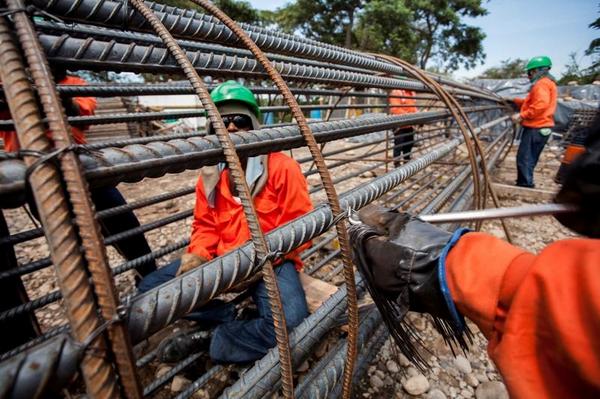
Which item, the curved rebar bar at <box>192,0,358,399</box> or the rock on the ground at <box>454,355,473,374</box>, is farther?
the rock on the ground at <box>454,355,473,374</box>

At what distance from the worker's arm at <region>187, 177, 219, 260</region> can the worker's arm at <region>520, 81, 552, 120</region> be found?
5694 millimetres

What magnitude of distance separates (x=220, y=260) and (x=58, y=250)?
278 mm

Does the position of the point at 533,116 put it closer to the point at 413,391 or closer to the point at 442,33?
the point at 413,391

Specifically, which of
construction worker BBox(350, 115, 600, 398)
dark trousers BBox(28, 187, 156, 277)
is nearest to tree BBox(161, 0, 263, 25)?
dark trousers BBox(28, 187, 156, 277)

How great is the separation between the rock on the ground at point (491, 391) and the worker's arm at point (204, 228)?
5.72 ft

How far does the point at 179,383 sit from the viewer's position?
5.31ft

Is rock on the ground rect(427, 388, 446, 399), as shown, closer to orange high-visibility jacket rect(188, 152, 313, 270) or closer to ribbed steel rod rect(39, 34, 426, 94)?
orange high-visibility jacket rect(188, 152, 313, 270)

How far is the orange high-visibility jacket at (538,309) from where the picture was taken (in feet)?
1.63

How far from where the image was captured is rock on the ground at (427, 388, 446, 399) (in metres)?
1.55

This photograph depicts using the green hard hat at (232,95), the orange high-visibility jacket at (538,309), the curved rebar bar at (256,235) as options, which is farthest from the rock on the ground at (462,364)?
the green hard hat at (232,95)

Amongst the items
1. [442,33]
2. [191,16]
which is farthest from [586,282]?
[442,33]

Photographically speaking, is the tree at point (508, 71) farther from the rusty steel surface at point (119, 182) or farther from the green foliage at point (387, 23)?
the rusty steel surface at point (119, 182)

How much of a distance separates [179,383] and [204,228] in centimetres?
91

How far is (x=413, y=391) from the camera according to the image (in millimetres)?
1571
